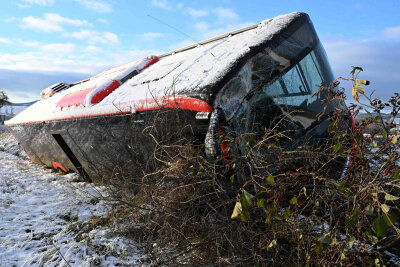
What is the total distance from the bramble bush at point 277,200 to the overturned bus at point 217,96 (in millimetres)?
236

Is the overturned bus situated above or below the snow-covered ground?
above

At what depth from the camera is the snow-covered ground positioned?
261 cm

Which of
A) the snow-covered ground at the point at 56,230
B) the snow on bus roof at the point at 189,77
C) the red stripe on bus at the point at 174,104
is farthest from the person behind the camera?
the snow on bus roof at the point at 189,77

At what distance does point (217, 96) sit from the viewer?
2398mm

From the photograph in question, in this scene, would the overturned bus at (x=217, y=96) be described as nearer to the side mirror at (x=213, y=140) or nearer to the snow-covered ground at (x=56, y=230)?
the side mirror at (x=213, y=140)

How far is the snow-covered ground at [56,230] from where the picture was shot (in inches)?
103

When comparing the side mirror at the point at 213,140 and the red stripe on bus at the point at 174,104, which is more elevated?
the red stripe on bus at the point at 174,104

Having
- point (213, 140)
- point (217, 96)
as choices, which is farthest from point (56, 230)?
point (217, 96)

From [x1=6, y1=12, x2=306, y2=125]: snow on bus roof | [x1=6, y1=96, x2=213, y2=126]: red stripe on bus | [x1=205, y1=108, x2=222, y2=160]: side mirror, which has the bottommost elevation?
[x1=205, y1=108, x2=222, y2=160]: side mirror

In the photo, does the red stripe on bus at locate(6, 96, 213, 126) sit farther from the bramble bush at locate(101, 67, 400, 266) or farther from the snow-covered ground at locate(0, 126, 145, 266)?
the snow-covered ground at locate(0, 126, 145, 266)

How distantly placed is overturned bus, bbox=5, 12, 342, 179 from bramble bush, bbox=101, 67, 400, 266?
0.24 m

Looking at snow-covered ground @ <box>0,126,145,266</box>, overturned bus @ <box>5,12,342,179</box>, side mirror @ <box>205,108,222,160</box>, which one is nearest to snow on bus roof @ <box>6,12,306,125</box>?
overturned bus @ <box>5,12,342,179</box>

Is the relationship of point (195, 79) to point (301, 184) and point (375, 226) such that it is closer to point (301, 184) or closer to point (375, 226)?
point (301, 184)

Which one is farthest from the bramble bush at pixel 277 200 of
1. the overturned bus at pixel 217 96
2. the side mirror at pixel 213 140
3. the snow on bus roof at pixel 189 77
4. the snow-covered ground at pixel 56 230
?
the snow on bus roof at pixel 189 77
